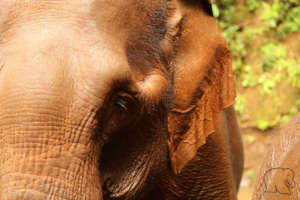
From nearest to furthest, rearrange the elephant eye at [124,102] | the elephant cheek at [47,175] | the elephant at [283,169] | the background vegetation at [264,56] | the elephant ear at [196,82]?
the elephant at [283,169] → the elephant cheek at [47,175] → the elephant eye at [124,102] → the elephant ear at [196,82] → the background vegetation at [264,56]

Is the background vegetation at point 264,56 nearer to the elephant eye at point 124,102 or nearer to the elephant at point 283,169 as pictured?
the elephant eye at point 124,102

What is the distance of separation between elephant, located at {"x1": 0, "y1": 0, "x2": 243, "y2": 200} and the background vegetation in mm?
3516

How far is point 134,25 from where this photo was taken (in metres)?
2.67

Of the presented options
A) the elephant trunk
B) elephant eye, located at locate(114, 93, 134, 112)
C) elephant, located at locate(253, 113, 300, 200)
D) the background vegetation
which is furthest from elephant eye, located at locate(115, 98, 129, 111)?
the background vegetation

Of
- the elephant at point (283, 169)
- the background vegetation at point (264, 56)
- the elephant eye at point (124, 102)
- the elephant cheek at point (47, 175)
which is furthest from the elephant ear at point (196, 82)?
the background vegetation at point (264, 56)

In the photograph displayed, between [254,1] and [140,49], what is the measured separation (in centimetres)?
479

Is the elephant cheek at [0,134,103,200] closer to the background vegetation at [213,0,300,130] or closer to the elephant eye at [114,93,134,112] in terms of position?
the elephant eye at [114,93,134,112]

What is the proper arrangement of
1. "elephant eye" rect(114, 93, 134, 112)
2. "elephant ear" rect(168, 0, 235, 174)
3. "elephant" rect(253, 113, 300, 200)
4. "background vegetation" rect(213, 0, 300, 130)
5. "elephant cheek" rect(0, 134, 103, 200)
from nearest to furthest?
"elephant" rect(253, 113, 300, 200) < "elephant cheek" rect(0, 134, 103, 200) < "elephant eye" rect(114, 93, 134, 112) < "elephant ear" rect(168, 0, 235, 174) < "background vegetation" rect(213, 0, 300, 130)

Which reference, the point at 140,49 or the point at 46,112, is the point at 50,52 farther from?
the point at 140,49

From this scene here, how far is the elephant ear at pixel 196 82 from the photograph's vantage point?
9.69 ft

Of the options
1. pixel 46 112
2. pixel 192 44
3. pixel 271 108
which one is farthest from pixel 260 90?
pixel 46 112

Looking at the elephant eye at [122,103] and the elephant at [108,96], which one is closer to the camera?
the elephant at [108,96]

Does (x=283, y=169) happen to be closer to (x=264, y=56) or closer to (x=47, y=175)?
(x=47, y=175)

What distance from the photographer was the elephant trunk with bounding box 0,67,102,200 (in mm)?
2139
